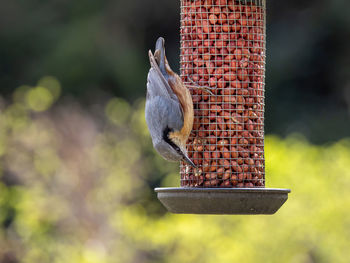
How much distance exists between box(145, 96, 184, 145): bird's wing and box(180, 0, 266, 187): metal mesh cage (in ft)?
0.95

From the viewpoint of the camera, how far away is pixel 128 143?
38.4 feet

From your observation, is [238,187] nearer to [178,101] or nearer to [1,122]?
[178,101]

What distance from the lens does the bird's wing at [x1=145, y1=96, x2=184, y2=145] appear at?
531cm

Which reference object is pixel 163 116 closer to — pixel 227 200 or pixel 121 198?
pixel 227 200

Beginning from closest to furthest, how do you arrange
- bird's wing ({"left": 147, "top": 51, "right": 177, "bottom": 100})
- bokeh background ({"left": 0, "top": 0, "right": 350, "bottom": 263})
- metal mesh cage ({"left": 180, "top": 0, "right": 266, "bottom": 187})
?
1. bird's wing ({"left": 147, "top": 51, "right": 177, "bottom": 100})
2. metal mesh cage ({"left": 180, "top": 0, "right": 266, "bottom": 187})
3. bokeh background ({"left": 0, "top": 0, "right": 350, "bottom": 263})

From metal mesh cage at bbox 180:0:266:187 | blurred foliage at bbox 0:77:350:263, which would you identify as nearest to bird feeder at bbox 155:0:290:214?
metal mesh cage at bbox 180:0:266:187

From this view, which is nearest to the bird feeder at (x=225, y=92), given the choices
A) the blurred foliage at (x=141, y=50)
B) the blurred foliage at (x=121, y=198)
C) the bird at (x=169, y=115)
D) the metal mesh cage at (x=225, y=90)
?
the metal mesh cage at (x=225, y=90)

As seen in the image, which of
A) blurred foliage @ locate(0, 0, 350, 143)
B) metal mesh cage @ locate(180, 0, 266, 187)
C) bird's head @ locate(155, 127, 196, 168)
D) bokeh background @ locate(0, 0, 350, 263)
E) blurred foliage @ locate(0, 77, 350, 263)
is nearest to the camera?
bird's head @ locate(155, 127, 196, 168)

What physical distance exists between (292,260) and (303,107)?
25.6 ft

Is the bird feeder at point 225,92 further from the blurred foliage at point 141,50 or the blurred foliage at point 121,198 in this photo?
the blurred foliage at point 141,50

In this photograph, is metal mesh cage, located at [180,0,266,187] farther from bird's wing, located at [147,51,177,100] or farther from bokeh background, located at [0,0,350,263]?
bokeh background, located at [0,0,350,263]

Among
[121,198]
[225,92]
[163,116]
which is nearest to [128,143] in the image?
[121,198]

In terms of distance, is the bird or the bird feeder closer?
the bird

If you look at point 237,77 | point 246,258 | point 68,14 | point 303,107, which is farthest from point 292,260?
point 68,14
